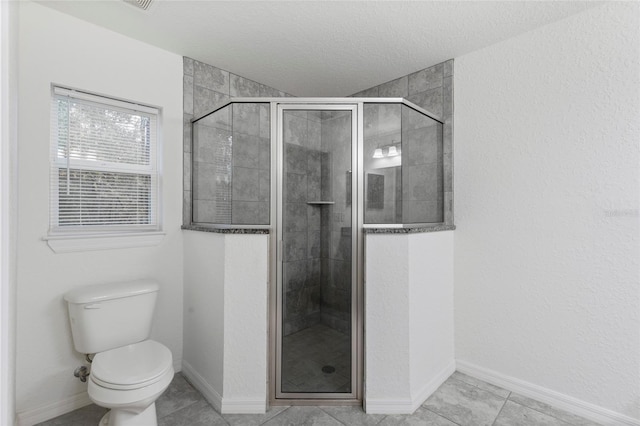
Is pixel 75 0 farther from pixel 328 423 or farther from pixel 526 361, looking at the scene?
pixel 526 361

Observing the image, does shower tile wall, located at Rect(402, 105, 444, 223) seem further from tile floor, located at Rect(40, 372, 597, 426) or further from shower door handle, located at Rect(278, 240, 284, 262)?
tile floor, located at Rect(40, 372, 597, 426)

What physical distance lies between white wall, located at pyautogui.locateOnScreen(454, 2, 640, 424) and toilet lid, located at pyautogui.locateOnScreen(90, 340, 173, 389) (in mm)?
2087

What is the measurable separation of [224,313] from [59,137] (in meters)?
1.49

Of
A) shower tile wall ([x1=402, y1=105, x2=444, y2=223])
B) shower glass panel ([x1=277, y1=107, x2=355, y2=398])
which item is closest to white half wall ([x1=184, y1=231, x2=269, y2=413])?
shower glass panel ([x1=277, y1=107, x2=355, y2=398])

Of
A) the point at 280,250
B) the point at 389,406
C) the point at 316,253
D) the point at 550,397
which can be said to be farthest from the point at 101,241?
the point at 550,397

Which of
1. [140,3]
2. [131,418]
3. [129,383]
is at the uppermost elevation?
[140,3]

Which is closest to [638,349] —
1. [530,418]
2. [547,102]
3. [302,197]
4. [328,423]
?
[530,418]

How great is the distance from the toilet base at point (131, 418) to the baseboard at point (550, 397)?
83.0 inches

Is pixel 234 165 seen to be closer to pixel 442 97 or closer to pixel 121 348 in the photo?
pixel 121 348

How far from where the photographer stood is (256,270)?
6.07 ft

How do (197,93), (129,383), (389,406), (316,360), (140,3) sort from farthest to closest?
(197,93) < (316,360) < (389,406) < (140,3) < (129,383)

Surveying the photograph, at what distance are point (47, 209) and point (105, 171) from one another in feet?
1.28

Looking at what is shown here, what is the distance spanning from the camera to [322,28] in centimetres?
197

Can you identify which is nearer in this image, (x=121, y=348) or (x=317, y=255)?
(x=121, y=348)
